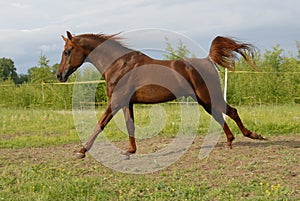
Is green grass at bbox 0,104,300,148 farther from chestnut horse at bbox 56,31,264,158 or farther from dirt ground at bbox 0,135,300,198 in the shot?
chestnut horse at bbox 56,31,264,158

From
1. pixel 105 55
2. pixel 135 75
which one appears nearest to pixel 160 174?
pixel 135 75

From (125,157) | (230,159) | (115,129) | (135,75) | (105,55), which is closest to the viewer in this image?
(230,159)

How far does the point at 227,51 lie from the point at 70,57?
2.75 m

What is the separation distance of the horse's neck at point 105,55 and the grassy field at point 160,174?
1.59m

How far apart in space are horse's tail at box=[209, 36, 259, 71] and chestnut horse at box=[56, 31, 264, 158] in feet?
0.68

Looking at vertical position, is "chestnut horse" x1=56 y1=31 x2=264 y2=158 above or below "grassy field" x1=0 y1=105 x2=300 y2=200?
above

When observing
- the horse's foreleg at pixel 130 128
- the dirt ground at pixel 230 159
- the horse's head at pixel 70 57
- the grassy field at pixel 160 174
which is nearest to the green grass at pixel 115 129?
the grassy field at pixel 160 174

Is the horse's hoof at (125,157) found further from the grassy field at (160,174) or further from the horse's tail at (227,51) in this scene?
the horse's tail at (227,51)

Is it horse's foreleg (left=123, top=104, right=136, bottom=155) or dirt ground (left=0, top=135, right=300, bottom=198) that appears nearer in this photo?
Answer: dirt ground (left=0, top=135, right=300, bottom=198)

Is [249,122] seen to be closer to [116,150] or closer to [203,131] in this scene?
[203,131]

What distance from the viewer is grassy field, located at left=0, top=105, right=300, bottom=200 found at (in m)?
4.28

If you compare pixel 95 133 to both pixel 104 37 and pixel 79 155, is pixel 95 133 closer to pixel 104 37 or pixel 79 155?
pixel 79 155

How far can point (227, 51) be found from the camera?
696cm

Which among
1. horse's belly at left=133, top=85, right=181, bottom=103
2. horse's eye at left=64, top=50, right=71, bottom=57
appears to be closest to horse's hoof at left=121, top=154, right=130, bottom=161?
horse's belly at left=133, top=85, right=181, bottom=103
